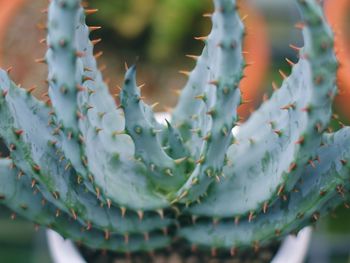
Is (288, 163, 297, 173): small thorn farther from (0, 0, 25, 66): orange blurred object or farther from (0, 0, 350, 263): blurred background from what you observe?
(0, 0, 25, 66): orange blurred object

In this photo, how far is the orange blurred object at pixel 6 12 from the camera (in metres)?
1.62

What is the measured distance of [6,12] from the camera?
1.63 metres

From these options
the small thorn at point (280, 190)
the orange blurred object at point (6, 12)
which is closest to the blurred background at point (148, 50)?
the orange blurred object at point (6, 12)

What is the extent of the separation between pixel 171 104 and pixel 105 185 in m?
0.86

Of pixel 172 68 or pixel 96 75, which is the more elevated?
pixel 172 68

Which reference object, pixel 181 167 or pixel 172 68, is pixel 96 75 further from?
pixel 172 68

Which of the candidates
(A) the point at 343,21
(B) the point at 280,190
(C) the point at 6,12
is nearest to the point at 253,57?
(A) the point at 343,21

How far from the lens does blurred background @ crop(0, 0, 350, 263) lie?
162cm

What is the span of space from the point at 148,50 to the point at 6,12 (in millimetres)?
383

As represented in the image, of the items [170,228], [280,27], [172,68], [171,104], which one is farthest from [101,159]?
[280,27]

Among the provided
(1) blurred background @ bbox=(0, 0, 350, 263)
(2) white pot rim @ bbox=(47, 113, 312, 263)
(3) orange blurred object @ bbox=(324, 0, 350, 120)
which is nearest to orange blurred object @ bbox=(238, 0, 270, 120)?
(1) blurred background @ bbox=(0, 0, 350, 263)

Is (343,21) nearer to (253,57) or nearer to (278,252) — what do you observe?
(253,57)

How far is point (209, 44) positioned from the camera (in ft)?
2.65

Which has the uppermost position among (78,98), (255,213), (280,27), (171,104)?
(280,27)
